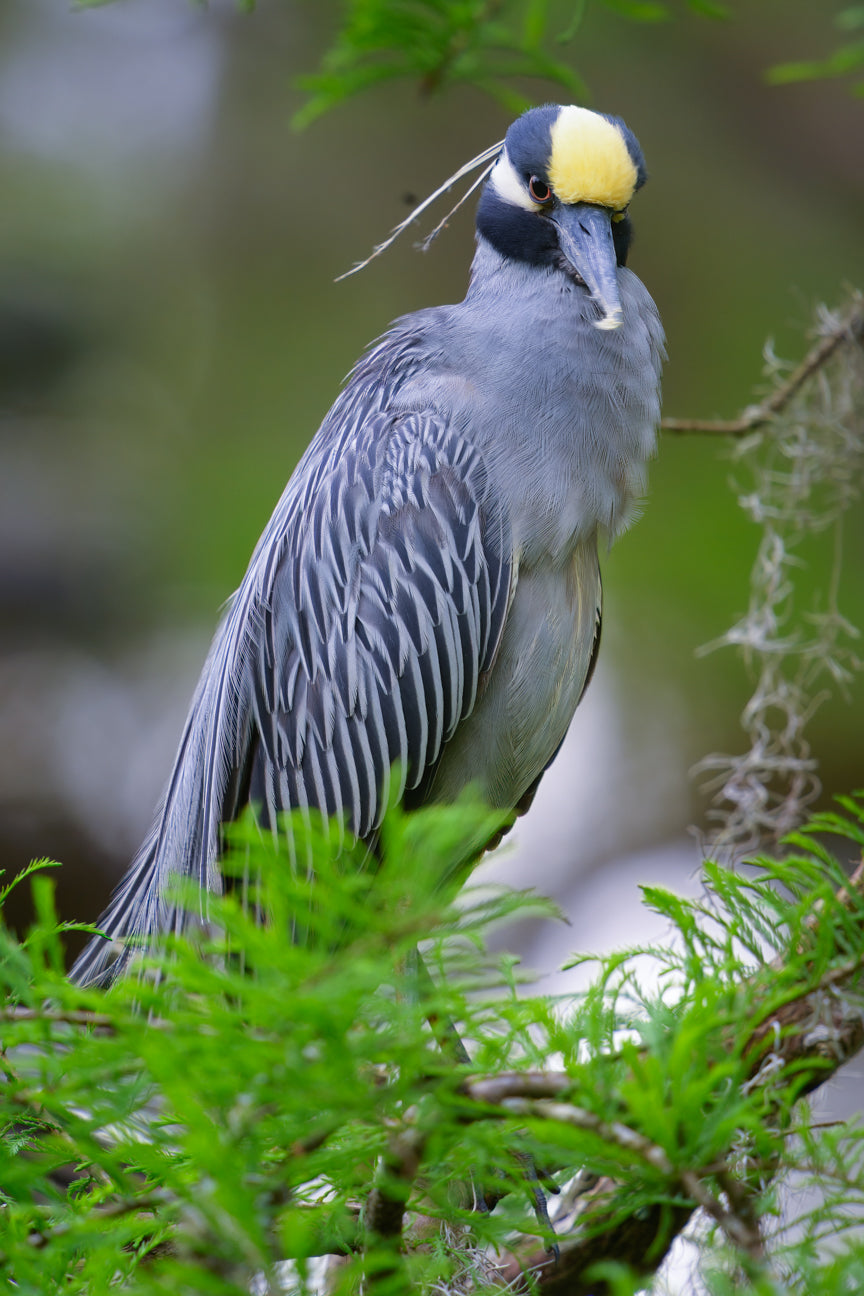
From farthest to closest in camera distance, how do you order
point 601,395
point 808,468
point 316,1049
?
point 808,468 → point 601,395 → point 316,1049

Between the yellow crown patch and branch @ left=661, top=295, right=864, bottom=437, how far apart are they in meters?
0.43

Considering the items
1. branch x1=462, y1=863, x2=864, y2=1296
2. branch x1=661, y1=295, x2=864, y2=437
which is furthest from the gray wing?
branch x1=462, y1=863, x2=864, y2=1296

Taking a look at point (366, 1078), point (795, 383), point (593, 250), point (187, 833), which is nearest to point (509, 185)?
point (593, 250)

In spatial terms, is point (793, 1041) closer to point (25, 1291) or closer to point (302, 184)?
point (25, 1291)

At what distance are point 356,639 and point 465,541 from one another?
20 centimetres

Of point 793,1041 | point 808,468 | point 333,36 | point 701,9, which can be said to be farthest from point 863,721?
point 333,36

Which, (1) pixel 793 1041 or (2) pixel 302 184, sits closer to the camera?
(1) pixel 793 1041

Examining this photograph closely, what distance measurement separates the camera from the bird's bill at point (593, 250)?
4.47 feet

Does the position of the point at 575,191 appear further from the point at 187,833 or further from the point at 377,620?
the point at 187,833

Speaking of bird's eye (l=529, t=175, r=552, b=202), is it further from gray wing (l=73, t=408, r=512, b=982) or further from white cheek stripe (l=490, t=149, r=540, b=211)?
gray wing (l=73, t=408, r=512, b=982)

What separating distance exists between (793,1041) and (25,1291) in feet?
2.18

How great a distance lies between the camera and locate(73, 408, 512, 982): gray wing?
1.48m

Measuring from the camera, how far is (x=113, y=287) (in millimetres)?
3453

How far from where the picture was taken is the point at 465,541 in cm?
148
